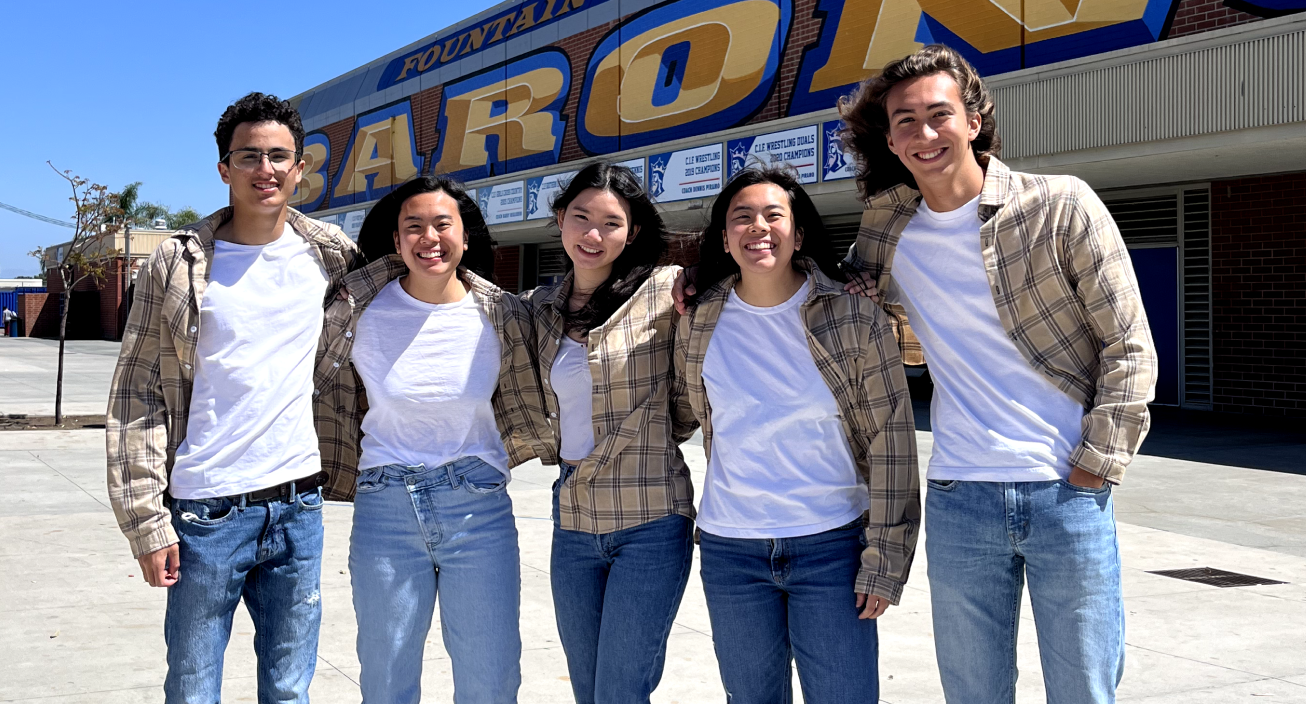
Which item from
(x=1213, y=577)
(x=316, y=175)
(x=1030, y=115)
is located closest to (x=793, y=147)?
(x=1030, y=115)

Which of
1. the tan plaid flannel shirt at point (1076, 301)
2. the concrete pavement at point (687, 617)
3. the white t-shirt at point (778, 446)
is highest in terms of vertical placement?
the tan plaid flannel shirt at point (1076, 301)

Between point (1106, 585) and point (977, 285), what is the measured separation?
0.80m

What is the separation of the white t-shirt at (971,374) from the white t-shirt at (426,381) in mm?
1256

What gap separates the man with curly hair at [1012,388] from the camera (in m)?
2.63

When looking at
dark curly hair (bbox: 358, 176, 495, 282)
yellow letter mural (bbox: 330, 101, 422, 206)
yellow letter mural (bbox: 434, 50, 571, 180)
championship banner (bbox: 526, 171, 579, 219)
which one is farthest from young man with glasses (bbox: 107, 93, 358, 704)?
yellow letter mural (bbox: 330, 101, 422, 206)

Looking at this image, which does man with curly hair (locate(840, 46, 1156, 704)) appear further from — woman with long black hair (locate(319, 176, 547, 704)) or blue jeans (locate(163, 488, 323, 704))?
blue jeans (locate(163, 488, 323, 704))

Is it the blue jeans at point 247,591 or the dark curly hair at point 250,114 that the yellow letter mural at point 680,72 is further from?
the blue jeans at point 247,591

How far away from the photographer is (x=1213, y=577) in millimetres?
6172

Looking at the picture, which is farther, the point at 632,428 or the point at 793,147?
the point at 793,147

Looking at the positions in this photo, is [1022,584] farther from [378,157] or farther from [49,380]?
[378,157]

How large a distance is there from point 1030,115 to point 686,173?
20.4ft

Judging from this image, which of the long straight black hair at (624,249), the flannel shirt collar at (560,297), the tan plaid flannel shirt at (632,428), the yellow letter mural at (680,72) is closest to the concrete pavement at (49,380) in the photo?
the yellow letter mural at (680,72)

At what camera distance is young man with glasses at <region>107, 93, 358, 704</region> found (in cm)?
295

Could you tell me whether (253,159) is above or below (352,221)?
below
